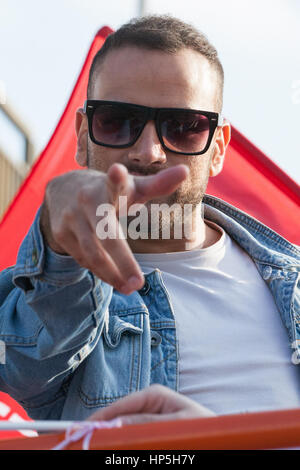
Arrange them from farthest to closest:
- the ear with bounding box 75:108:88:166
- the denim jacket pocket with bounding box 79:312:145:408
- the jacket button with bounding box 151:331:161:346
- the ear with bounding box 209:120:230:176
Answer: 1. the ear with bounding box 209:120:230:176
2. the ear with bounding box 75:108:88:166
3. the jacket button with bounding box 151:331:161:346
4. the denim jacket pocket with bounding box 79:312:145:408

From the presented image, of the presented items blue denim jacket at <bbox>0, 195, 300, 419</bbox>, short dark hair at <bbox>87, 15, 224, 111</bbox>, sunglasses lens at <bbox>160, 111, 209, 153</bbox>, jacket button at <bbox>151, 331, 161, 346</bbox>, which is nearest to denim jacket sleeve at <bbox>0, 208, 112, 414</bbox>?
blue denim jacket at <bbox>0, 195, 300, 419</bbox>

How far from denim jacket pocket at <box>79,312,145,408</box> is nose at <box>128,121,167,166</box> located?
14.0 inches

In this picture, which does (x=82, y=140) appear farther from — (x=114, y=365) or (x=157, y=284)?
(x=114, y=365)

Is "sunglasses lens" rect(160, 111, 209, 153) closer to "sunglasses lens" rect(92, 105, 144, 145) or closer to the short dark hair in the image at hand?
"sunglasses lens" rect(92, 105, 144, 145)

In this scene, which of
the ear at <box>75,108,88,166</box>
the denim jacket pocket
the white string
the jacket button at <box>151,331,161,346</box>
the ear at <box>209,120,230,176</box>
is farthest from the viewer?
the ear at <box>209,120,230,176</box>

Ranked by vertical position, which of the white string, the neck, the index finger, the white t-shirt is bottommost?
the white t-shirt

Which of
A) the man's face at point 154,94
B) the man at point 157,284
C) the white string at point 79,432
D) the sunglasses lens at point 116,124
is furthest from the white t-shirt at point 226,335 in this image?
the white string at point 79,432

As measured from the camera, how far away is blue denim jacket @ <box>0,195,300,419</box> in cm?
102

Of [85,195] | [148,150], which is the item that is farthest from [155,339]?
[85,195]

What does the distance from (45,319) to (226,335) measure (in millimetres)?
491

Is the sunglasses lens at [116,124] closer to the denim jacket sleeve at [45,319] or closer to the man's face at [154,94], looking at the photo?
the man's face at [154,94]

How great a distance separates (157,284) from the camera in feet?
4.87

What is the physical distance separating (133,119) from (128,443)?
943 mm

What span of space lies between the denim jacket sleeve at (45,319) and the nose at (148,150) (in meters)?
0.38
